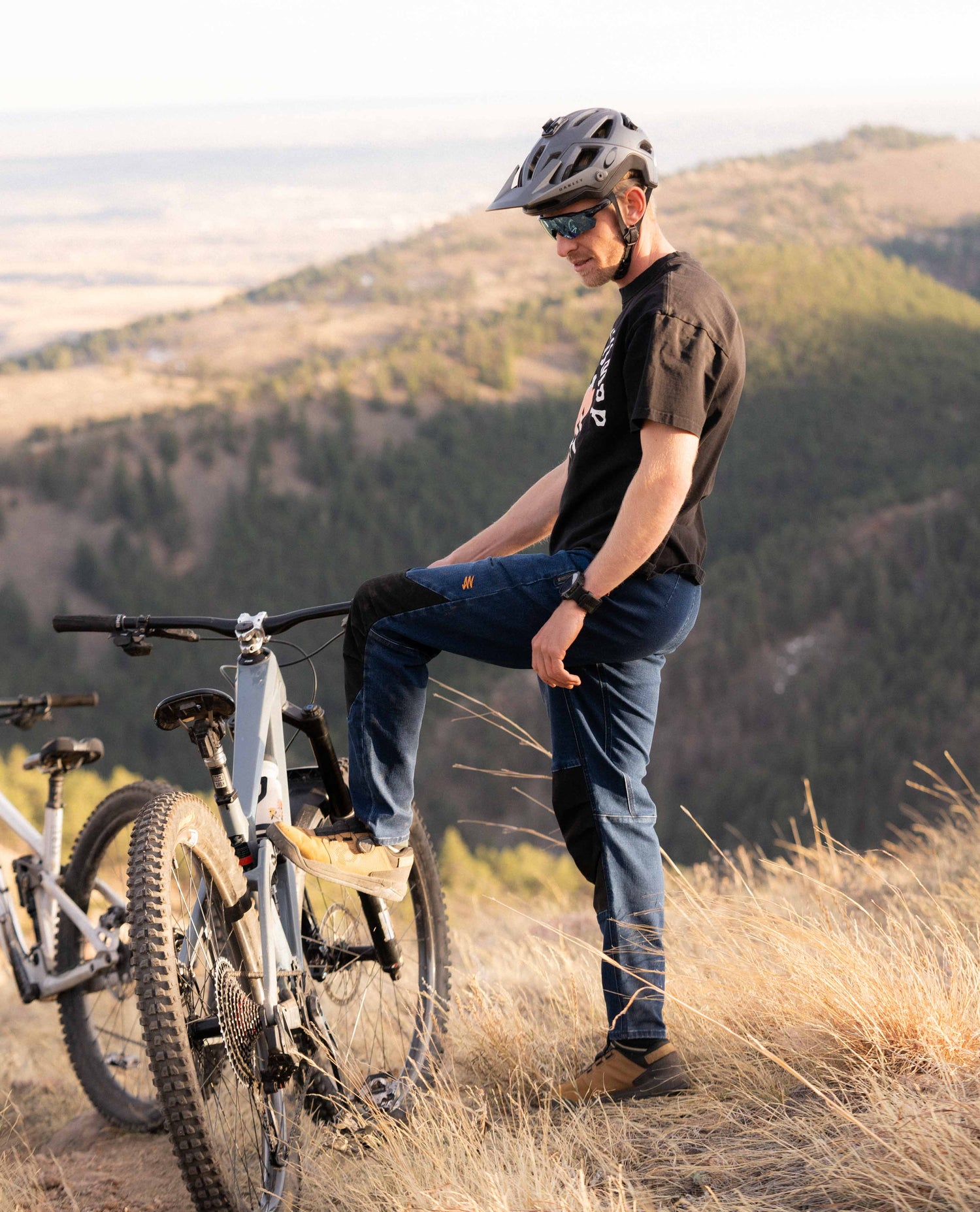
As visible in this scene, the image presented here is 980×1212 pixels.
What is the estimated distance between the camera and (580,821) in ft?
9.01

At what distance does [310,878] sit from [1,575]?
257ft

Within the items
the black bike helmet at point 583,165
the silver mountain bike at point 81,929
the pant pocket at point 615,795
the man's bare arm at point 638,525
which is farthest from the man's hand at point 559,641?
the silver mountain bike at point 81,929

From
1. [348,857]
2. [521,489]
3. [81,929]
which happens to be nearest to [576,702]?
[348,857]

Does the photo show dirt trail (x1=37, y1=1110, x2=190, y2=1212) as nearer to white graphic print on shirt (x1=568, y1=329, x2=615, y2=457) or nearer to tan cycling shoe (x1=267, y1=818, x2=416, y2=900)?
tan cycling shoe (x1=267, y1=818, x2=416, y2=900)

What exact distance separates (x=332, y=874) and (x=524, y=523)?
3.36 ft

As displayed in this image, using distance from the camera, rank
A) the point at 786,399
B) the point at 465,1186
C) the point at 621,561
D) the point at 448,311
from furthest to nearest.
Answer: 1. the point at 448,311
2. the point at 786,399
3. the point at 621,561
4. the point at 465,1186

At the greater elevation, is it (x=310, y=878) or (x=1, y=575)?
(x=310, y=878)

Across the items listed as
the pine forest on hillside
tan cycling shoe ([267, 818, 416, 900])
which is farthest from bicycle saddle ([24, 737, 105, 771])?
the pine forest on hillside

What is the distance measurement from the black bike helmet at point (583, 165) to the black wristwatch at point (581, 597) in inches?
28.6

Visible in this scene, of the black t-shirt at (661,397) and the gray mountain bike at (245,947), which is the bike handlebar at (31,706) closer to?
the gray mountain bike at (245,947)

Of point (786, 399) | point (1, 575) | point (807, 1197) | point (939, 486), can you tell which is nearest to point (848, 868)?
point (807, 1197)

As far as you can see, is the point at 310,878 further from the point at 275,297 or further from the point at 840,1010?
the point at 275,297

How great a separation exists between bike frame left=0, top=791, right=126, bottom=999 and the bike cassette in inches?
36.9

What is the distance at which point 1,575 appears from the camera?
75312 millimetres
